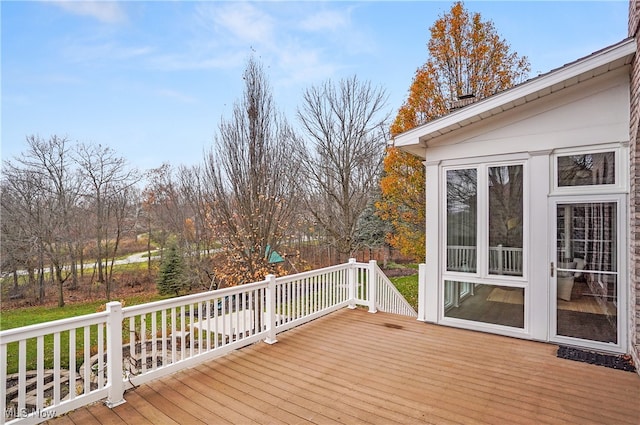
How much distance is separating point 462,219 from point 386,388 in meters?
2.76

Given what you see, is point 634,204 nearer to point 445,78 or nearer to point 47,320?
point 445,78

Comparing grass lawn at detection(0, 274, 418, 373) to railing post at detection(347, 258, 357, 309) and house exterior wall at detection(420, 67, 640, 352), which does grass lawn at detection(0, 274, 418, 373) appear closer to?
railing post at detection(347, 258, 357, 309)

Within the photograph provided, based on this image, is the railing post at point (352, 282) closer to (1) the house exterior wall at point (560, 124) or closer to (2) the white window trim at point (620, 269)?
(1) the house exterior wall at point (560, 124)

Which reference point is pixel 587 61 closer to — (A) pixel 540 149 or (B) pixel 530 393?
(A) pixel 540 149

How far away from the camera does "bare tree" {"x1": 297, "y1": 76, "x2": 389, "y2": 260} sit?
10.7 meters

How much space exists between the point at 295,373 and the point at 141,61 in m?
9.49

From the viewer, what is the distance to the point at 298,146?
10844mm

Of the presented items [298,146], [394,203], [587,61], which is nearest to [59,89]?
[298,146]

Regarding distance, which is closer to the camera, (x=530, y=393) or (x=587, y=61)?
(x=530, y=393)

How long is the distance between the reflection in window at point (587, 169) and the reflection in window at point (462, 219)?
3.37 feet

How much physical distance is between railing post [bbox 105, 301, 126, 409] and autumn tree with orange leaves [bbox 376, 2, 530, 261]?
22.2 ft

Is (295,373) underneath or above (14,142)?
underneath

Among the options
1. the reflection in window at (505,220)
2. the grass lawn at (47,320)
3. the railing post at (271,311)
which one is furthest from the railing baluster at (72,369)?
the grass lawn at (47,320)

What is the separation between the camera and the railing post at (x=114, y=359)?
2814mm
